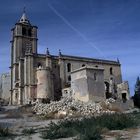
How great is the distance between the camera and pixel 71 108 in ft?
145

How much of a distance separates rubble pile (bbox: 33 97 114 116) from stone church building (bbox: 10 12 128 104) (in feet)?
13.2

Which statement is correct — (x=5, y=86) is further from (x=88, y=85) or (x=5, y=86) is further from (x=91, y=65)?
(x=88, y=85)

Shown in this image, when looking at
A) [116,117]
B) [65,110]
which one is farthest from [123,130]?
[65,110]

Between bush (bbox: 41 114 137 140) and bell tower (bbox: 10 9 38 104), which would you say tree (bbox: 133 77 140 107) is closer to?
bell tower (bbox: 10 9 38 104)

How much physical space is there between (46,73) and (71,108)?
1216 cm

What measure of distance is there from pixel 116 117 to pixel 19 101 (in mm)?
35289

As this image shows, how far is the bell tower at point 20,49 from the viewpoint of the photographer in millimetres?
58469

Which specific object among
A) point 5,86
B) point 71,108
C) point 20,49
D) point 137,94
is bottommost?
point 71,108

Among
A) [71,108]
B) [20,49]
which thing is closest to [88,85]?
[71,108]

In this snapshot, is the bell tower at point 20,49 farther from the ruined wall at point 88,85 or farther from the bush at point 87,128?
the bush at point 87,128

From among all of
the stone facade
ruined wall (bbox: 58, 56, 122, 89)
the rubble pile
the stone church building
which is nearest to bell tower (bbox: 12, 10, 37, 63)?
the stone church building

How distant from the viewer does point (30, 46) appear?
62875 mm

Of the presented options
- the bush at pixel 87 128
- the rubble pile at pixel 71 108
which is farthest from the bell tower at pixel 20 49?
the bush at pixel 87 128

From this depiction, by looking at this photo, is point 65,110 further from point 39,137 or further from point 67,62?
point 39,137
